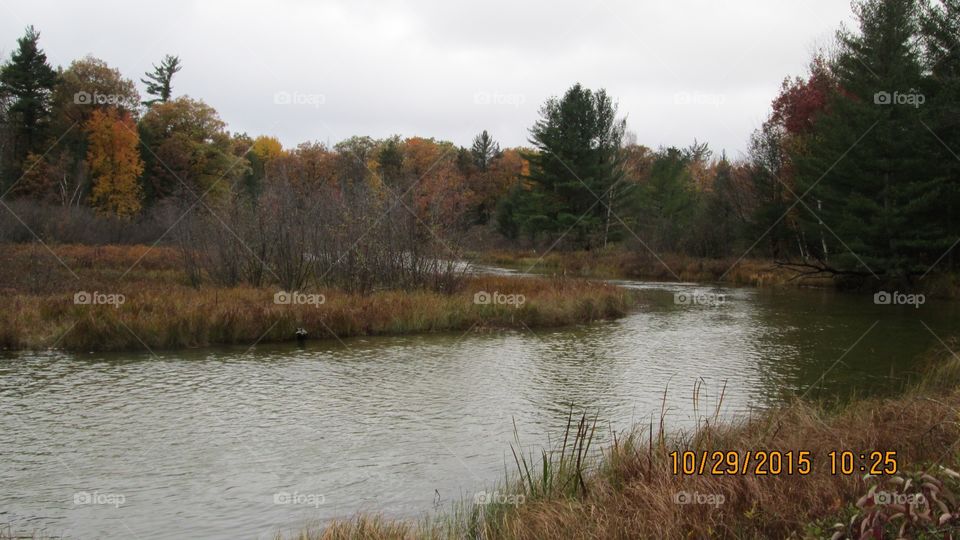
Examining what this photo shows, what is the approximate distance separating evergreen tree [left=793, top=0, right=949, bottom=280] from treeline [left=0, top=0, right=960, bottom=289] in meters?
0.07

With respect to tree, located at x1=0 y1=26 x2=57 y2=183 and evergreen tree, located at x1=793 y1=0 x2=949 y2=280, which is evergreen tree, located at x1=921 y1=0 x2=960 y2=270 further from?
tree, located at x1=0 y1=26 x2=57 y2=183

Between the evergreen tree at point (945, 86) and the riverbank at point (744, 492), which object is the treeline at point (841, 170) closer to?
the evergreen tree at point (945, 86)

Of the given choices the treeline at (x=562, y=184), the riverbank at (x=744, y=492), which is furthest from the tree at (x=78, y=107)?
→ the riverbank at (x=744, y=492)

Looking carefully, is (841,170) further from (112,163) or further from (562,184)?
(112,163)

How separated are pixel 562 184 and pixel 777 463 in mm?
38931

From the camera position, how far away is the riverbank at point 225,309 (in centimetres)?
1282

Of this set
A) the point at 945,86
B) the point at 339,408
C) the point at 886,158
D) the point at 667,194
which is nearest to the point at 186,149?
the point at 667,194

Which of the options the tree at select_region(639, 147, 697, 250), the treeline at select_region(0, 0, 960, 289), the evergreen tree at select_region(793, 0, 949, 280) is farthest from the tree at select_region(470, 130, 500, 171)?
the evergreen tree at select_region(793, 0, 949, 280)

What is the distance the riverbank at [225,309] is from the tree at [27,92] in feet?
96.3

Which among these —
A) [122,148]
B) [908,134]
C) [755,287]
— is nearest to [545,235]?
[755,287]

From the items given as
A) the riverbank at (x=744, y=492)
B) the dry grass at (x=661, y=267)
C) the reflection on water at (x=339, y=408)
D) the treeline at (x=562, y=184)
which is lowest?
the reflection on water at (x=339, y=408)

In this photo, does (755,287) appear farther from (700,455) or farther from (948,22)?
(700,455)

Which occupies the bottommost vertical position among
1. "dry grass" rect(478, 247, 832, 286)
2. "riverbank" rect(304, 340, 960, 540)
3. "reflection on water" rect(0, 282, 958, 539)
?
"reflection on water" rect(0, 282, 958, 539)

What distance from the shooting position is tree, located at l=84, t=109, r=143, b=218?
4581 centimetres
